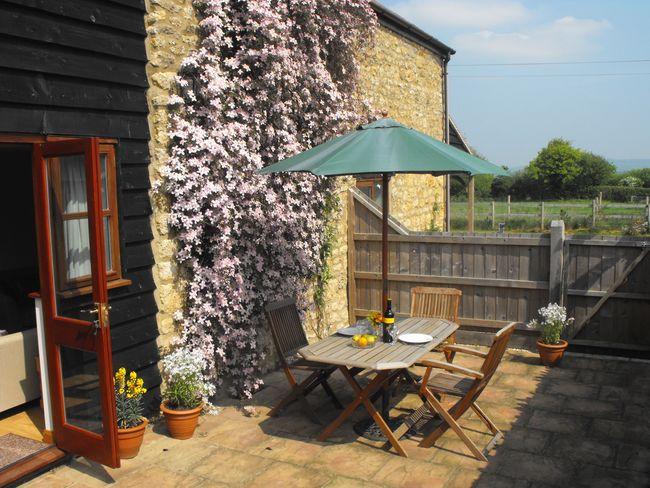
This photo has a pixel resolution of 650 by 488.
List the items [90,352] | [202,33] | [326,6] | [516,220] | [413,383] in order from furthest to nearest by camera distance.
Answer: [516,220]
[326,6]
[202,33]
[413,383]
[90,352]

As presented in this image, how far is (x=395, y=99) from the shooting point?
10125 millimetres

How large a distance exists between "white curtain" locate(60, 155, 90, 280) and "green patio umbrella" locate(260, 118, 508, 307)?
1563 millimetres

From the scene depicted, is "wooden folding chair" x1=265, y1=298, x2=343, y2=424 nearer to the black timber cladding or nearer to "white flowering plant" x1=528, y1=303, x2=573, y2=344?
A: the black timber cladding

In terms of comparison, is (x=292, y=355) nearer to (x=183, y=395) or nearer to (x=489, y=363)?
(x=183, y=395)

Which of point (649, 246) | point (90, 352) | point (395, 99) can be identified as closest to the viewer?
point (90, 352)

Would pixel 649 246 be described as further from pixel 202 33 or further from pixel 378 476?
pixel 202 33

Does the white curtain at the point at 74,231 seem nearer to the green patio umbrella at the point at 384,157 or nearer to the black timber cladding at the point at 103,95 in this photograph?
the black timber cladding at the point at 103,95

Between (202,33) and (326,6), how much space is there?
205 cm

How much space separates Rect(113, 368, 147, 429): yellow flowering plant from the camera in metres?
4.34

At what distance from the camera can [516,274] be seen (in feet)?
22.8

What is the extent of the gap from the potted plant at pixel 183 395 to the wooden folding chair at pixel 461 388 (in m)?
1.79

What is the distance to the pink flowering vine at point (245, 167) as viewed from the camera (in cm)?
516

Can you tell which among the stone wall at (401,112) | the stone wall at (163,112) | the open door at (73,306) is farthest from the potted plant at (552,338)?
the open door at (73,306)

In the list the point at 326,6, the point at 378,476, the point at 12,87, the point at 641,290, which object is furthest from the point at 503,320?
the point at 12,87
